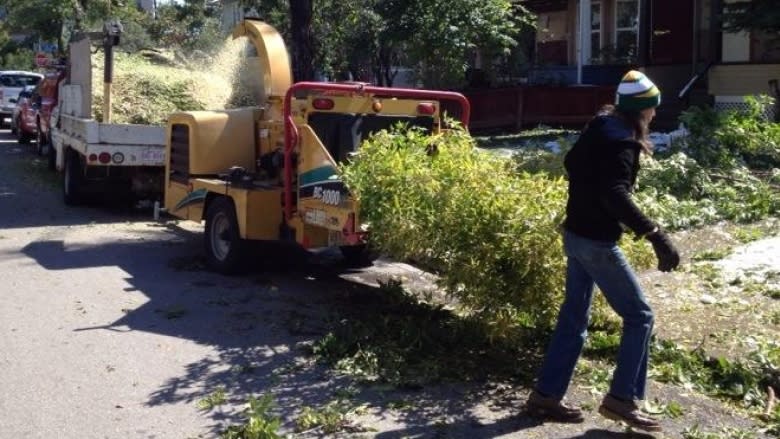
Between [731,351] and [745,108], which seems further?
[745,108]

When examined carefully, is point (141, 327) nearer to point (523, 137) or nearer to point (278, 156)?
point (278, 156)

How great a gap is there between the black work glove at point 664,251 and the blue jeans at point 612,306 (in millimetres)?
194

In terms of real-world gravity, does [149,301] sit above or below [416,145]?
below

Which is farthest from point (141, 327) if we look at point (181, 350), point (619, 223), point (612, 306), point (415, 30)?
point (415, 30)

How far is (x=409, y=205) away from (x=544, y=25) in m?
25.2

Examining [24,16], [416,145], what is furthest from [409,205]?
[24,16]

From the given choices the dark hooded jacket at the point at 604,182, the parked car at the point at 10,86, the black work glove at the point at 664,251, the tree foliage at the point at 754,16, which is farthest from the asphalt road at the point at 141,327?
the parked car at the point at 10,86

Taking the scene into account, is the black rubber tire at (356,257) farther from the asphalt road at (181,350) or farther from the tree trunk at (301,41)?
the tree trunk at (301,41)

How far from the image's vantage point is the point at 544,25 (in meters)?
31.0

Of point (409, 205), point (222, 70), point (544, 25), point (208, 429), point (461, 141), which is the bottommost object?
point (208, 429)

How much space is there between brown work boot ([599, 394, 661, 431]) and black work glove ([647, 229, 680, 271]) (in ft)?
2.50

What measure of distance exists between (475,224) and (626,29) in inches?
898

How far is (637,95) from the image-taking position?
532 centimetres

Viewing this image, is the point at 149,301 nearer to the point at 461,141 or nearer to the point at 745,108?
the point at 461,141
